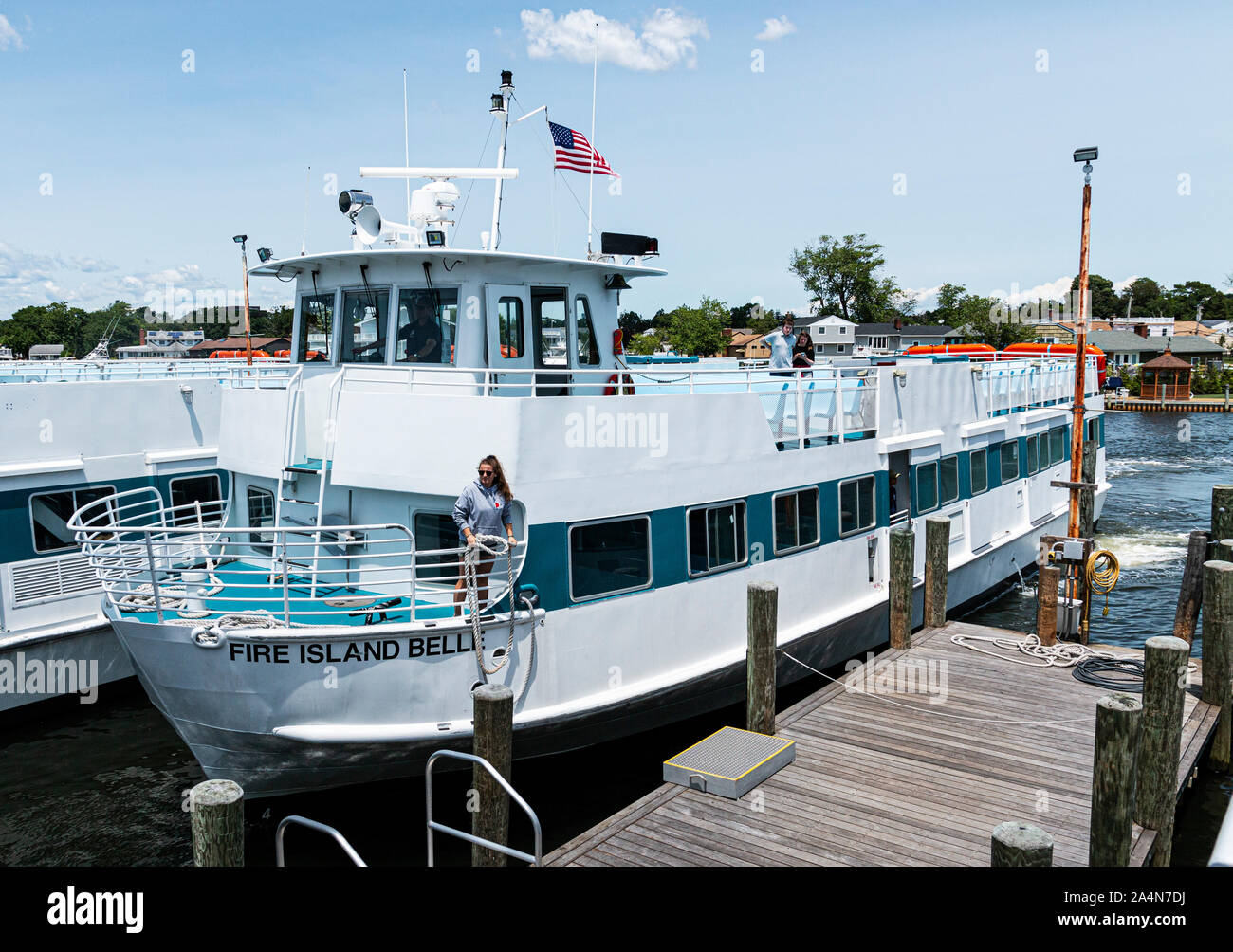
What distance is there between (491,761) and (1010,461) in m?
13.4

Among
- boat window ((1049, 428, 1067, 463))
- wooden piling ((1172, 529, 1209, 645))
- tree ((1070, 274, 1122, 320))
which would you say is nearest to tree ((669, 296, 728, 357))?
boat window ((1049, 428, 1067, 463))

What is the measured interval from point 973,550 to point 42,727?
557 inches

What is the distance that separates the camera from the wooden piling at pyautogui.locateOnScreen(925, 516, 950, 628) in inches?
491

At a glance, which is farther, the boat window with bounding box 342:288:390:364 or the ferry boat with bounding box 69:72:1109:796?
the boat window with bounding box 342:288:390:364

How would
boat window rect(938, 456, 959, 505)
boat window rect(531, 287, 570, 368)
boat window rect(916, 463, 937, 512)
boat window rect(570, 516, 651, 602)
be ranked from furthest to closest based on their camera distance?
boat window rect(938, 456, 959, 505) → boat window rect(916, 463, 937, 512) → boat window rect(531, 287, 570, 368) → boat window rect(570, 516, 651, 602)

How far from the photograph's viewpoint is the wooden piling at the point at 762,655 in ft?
30.5

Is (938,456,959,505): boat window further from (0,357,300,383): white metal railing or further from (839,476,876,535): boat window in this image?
(0,357,300,383): white metal railing

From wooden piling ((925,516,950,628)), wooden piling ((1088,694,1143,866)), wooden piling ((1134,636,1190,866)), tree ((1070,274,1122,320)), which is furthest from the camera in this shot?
tree ((1070,274,1122,320))

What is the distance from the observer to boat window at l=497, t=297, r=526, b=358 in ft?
33.1

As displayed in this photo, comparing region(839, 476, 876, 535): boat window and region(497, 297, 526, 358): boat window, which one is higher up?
region(497, 297, 526, 358): boat window

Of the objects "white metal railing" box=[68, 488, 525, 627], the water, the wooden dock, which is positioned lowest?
the water

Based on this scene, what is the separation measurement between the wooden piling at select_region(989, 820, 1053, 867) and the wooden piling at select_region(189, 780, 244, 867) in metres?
4.53

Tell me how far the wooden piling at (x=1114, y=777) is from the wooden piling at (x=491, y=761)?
14.1ft

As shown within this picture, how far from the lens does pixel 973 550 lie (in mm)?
15711
